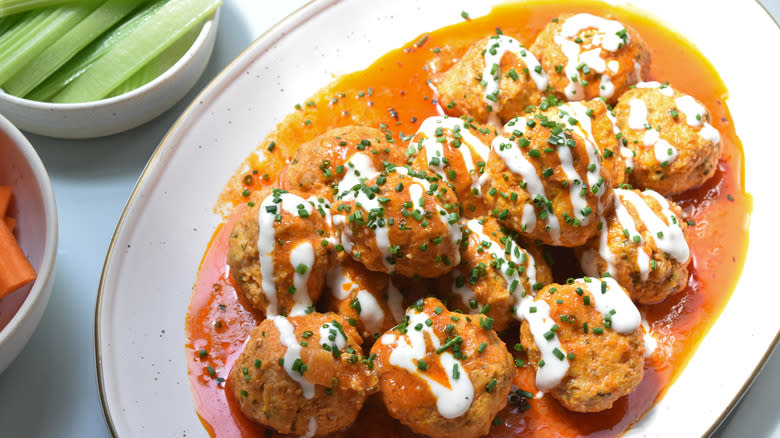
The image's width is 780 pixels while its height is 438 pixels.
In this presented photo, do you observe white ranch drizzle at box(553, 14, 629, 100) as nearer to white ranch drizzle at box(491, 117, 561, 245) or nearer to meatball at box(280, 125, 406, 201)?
white ranch drizzle at box(491, 117, 561, 245)

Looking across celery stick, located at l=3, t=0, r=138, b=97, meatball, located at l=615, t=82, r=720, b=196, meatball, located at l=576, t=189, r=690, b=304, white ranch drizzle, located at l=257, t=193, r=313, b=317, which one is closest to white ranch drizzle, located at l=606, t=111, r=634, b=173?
meatball, located at l=615, t=82, r=720, b=196

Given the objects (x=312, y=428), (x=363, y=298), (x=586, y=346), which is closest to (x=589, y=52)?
(x=586, y=346)

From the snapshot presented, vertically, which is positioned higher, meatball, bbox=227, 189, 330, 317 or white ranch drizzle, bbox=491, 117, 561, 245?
white ranch drizzle, bbox=491, 117, 561, 245

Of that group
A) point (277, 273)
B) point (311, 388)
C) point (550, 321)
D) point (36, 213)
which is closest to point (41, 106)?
point (36, 213)

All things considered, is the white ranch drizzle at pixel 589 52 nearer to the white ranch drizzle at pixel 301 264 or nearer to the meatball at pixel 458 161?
the meatball at pixel 458 161

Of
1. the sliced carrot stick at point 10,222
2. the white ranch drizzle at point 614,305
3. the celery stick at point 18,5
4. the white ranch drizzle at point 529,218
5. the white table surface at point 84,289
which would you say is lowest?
the white table surface at point 84,289

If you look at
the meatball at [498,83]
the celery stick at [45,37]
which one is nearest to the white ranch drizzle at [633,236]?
the meatball at [498,83]
